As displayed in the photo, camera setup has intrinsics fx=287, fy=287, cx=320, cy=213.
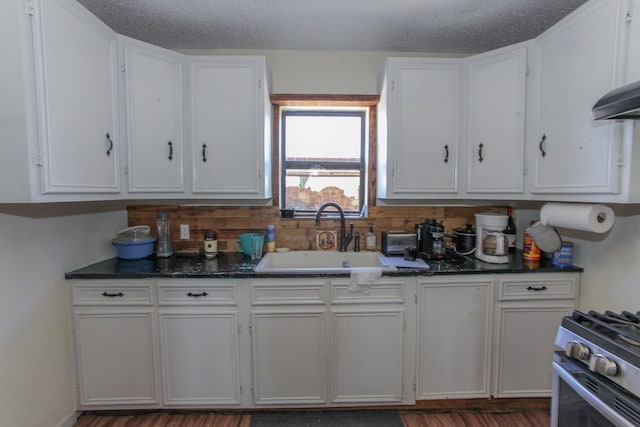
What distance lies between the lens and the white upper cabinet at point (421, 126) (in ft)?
6.48

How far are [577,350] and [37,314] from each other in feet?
8.33

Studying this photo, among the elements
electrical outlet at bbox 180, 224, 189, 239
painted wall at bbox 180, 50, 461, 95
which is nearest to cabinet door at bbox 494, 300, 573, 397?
painted wall at bbox 180, 50, 461, 95

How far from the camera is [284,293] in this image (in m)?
1.74

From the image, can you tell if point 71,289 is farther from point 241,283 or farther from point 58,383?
point 241,283

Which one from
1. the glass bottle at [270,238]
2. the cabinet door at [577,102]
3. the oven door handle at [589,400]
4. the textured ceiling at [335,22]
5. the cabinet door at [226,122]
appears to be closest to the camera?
the oven door handle at [589,400]

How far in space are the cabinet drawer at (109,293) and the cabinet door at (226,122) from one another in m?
0.72

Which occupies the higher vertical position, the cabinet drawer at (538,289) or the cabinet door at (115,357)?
the cabinet drawer at (538,289)

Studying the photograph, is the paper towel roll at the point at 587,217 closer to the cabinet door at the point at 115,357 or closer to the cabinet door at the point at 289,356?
the cabinet door at the point at 289,356

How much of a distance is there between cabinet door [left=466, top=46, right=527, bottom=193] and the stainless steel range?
98 cm

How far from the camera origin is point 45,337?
62.6 inches

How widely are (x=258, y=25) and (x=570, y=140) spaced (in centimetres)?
199

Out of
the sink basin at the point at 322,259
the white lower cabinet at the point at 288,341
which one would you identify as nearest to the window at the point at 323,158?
the sink basin at the point at 322,259

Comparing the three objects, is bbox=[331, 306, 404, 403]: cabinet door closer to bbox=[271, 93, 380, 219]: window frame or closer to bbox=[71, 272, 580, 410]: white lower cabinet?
bbox=[71, 272, 580, 410]: white lower cabinet

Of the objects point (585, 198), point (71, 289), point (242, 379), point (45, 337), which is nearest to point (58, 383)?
point (45, 337)
